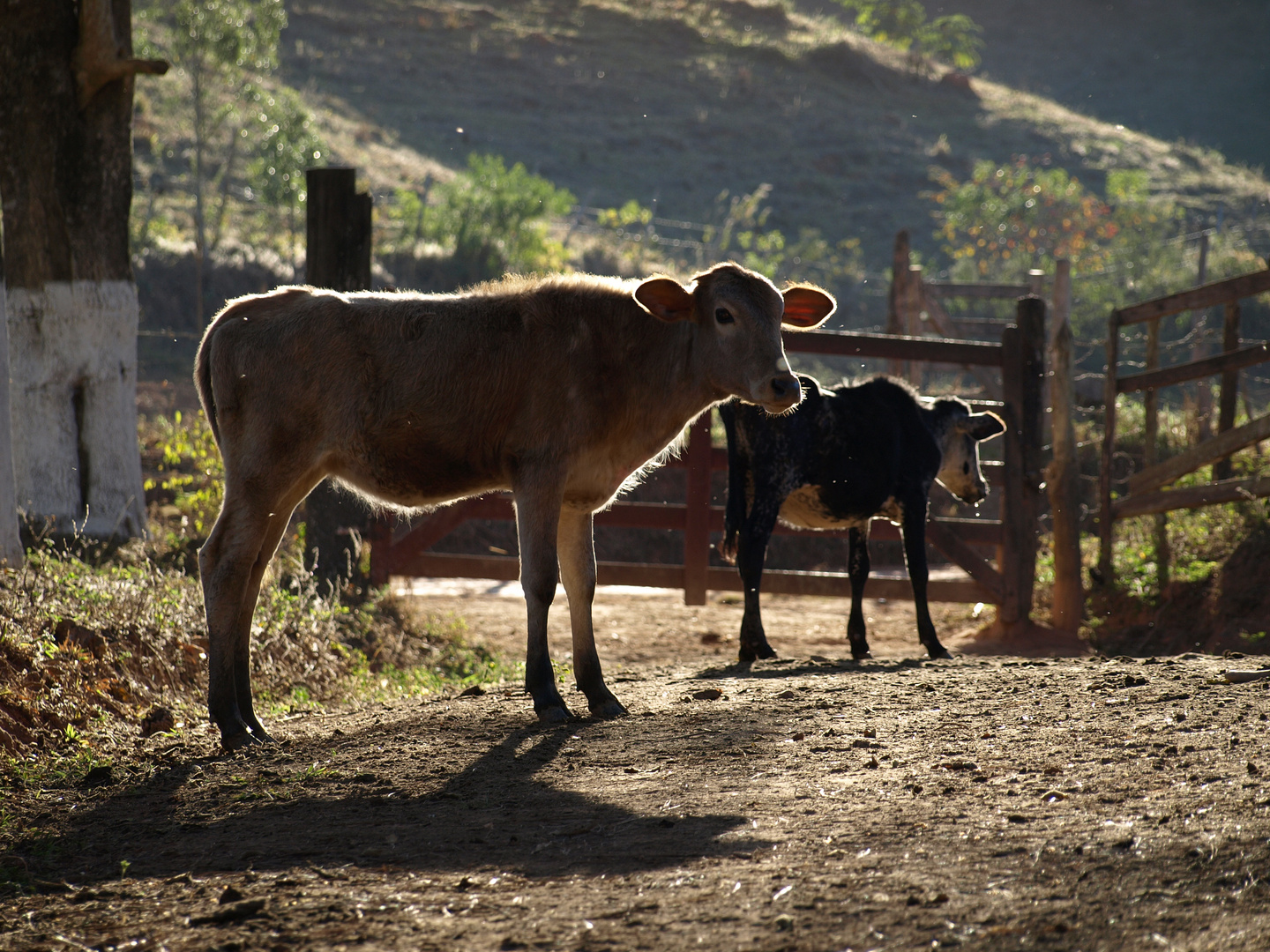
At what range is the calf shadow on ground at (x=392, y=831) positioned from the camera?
321cm

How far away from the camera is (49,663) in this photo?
5.41 meters

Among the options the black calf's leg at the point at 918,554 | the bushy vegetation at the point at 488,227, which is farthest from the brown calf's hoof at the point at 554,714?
the bushy vegetation at the point at 488,227

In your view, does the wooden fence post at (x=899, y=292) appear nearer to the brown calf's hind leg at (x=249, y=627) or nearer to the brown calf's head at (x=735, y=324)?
the brown calf's head at (x=735, y=324)

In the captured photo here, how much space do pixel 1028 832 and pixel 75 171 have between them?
7.67 m

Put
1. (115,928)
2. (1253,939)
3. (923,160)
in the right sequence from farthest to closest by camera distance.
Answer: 1. (923,160)
2. (115,928)
3. (1253,939)

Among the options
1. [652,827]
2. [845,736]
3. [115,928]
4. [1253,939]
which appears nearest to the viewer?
[1253,939]

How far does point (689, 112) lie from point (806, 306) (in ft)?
141

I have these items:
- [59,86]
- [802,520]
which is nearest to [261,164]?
[59,86]

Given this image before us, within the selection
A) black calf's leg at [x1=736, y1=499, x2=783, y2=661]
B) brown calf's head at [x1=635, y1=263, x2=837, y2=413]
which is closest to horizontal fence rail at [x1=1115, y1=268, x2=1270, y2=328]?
black calf's leg at [x1=736, y1=499, x2=783, y2=661]

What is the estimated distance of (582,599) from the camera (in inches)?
214

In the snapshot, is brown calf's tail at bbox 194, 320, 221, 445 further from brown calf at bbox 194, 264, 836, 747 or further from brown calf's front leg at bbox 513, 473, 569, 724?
brown calf's front leg at bbox 513, 473, 569, 724

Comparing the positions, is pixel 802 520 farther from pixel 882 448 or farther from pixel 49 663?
pixel 49 663

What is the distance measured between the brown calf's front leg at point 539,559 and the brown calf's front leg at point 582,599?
16 cm

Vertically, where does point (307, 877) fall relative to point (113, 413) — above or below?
below
